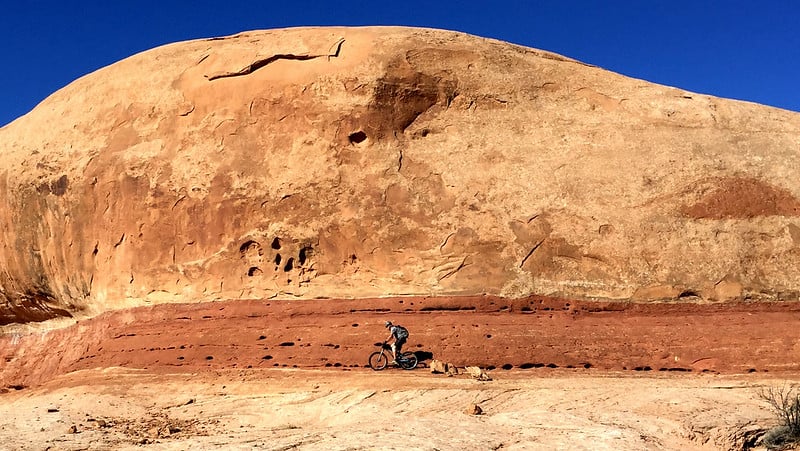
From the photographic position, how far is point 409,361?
565 inches

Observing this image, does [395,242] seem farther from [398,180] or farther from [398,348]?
[398,348]

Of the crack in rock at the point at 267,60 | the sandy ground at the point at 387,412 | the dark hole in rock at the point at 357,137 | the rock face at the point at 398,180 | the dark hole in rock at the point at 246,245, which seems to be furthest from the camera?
the crack in rock at the point at 267,60

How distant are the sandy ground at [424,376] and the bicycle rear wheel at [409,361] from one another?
0.11 m

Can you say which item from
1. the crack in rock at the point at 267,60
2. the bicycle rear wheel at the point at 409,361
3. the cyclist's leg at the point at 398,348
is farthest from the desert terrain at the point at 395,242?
the cyclist's leg at the point at 398,348

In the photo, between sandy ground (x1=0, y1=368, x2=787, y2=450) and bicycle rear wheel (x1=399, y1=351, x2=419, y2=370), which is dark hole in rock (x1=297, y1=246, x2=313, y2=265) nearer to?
sandy ground (x1=0, y1=368, x2=787, y2=450)

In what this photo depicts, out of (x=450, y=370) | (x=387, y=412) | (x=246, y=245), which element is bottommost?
(x=387, y=412)

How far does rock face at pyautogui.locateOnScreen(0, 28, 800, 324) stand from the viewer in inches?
615

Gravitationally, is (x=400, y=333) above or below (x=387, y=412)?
above

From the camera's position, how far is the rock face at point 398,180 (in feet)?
51.2

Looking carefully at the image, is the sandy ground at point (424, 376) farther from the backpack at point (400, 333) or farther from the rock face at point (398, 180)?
the rock face at point (398, 180)

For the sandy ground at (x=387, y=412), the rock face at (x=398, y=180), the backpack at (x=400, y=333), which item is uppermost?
the rock face at (x=398, y=180)

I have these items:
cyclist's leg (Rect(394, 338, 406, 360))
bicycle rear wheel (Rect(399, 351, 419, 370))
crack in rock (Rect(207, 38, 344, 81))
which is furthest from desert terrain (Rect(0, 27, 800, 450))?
cyclist's leg (Rect(394, 338, 406, 360))

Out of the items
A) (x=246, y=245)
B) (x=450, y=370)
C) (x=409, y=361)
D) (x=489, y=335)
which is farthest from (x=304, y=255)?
(x=489, y=335)

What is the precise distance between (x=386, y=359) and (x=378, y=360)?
142 mm
